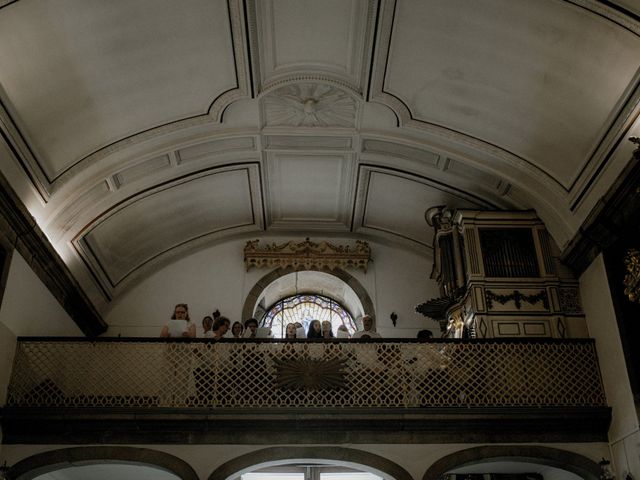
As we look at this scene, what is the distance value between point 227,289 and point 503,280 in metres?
5.54

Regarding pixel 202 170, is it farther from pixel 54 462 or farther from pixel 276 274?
pixel 54 462

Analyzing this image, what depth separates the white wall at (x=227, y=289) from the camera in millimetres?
14070

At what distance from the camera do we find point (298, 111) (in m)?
11.9

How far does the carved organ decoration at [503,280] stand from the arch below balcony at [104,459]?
467 cm

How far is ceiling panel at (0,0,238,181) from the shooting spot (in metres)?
8.91

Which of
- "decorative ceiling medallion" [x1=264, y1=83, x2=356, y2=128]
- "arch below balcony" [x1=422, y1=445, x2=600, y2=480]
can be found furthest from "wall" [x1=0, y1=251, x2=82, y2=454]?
"arch below balcony" [x1=422, y1=445, x2=600, y2=480]

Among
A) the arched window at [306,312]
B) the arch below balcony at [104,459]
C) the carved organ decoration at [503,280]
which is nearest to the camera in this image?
the arch below balcony at [104,459]

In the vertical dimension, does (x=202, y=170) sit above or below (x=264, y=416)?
above

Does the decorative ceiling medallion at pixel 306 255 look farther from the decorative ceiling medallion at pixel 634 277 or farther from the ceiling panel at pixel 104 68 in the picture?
the decorative ceiling medallion at pixel 634 277

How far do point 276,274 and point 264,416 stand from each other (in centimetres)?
503

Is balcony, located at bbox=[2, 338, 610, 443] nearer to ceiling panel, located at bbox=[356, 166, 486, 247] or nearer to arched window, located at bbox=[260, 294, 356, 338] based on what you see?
ceiling panel, located at bbox=[356, 166, 486, 247]

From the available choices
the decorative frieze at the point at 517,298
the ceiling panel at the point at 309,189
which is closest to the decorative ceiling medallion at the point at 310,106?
the ceiling panel at the point at 309,189

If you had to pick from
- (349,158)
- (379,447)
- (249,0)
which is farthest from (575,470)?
(249,0)

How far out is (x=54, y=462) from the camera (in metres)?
9.62
